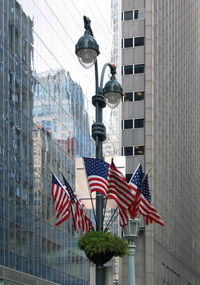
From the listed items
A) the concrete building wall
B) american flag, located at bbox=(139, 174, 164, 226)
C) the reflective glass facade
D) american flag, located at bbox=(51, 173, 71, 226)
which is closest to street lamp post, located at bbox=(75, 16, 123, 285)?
american flag, located at bbox=(51, 173, 71, 226)

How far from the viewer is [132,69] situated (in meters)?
69.7

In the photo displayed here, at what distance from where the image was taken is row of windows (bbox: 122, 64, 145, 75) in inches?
2719

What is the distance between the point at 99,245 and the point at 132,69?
5296 cm

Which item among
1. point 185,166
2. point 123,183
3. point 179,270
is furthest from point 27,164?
point 185,166

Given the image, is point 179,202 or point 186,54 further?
point 186,54

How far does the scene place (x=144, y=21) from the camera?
229ft

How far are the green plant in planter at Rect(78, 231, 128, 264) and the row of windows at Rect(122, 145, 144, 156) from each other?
1915 inches

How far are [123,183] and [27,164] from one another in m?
20.9

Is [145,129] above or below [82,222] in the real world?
above

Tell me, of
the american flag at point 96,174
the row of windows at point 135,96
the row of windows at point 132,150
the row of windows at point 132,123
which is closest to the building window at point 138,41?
the row of windows at point 135,96

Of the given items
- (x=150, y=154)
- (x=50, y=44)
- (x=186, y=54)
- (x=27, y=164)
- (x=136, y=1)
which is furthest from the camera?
(x=186, y=54)

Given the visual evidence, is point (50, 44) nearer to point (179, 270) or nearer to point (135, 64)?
point (135, 64)

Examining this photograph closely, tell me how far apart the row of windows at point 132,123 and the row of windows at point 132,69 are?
5.03 meters

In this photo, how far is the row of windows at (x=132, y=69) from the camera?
69.1m
